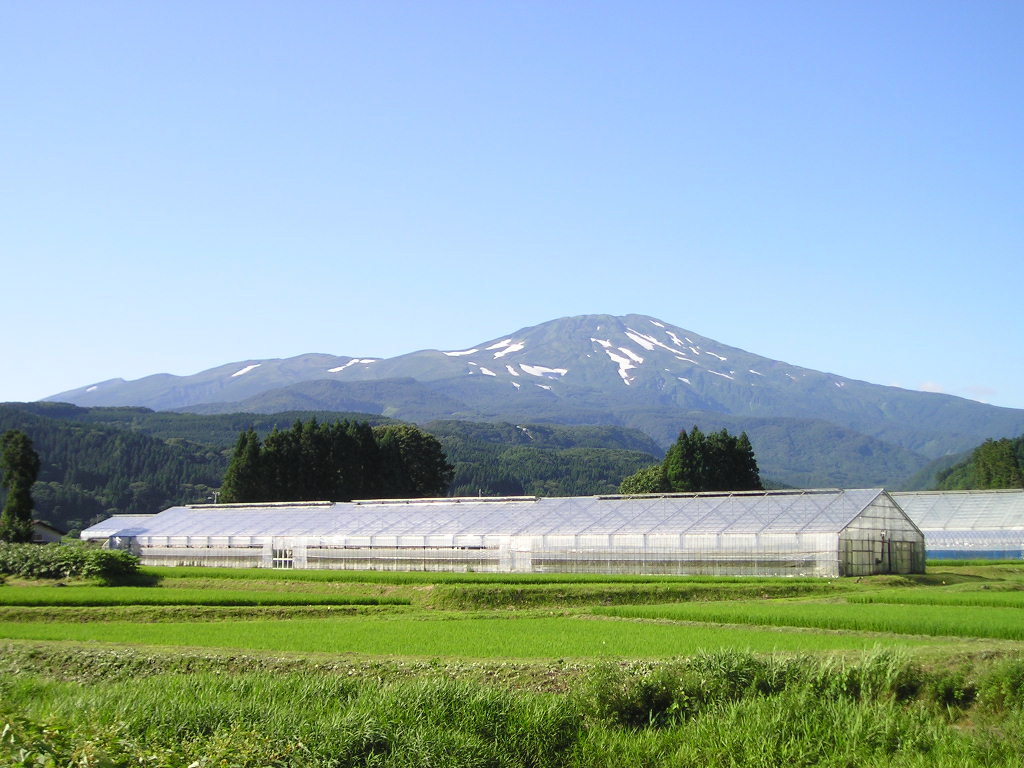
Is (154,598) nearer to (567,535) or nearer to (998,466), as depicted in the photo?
(567,535)

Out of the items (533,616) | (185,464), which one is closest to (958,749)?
(533,616)

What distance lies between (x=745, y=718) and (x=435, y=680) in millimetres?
5340

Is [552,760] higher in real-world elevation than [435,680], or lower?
lower

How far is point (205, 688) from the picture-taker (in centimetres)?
1633

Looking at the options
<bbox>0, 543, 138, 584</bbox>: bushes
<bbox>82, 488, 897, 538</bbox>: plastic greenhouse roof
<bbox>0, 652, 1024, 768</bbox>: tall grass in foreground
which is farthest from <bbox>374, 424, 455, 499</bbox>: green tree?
<bbox>0, 652, 1024, 768</bbox>: tall grass in foreground

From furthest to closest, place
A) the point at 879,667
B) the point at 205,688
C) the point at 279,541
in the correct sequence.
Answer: the point at 279,541 < the point at 879,667 < the point at 205,688

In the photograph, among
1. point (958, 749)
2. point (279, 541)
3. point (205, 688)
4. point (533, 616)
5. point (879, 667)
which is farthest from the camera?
point (279, 541)

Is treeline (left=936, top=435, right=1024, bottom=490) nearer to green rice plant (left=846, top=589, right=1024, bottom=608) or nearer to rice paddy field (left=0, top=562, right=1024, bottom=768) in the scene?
green rice plant (left=846, top=589, right=1024, bottom=608)

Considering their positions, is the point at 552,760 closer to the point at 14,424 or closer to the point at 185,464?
the point at 185,464

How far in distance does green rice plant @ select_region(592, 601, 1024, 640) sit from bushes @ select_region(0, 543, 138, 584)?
81.2 feet

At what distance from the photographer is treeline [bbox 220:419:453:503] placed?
316ft

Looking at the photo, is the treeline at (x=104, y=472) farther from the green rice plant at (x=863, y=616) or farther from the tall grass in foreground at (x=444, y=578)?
the green rice plant at (x=863, y=616)

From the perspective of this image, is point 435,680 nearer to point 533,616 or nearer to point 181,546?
point 533,616

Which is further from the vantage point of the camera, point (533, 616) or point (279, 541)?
point (279, 541)
